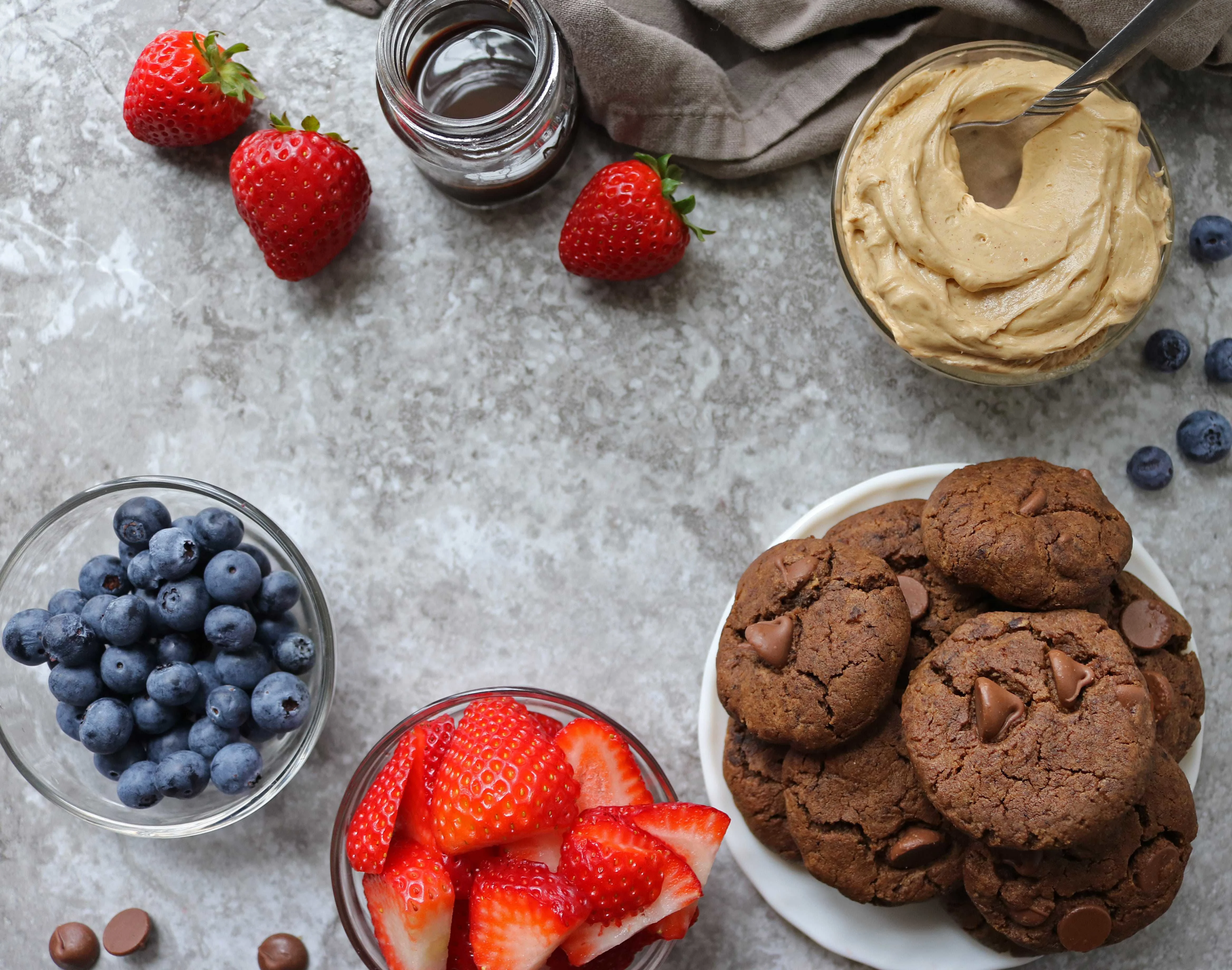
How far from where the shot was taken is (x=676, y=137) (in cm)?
199

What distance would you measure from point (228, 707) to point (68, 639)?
283 mm

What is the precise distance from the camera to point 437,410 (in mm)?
2049

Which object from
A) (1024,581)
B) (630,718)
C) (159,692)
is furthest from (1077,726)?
(159,692)

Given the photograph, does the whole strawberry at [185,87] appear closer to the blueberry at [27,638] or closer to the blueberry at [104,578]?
the blueberry at [104,578]

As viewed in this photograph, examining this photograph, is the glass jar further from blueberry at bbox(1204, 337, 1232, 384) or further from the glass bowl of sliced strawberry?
blueberry at bbox(1204, 337, 1232, 384)

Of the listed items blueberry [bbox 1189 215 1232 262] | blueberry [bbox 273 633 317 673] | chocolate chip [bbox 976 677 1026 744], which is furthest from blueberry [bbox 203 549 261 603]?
blueberry [bbox 1189 215 1232 262]

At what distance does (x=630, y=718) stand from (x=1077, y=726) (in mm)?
829

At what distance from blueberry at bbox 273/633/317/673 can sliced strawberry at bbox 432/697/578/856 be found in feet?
1.05

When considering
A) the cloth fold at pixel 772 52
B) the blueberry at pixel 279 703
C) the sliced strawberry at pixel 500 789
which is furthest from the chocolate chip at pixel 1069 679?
the blueberry at pixel 279 703

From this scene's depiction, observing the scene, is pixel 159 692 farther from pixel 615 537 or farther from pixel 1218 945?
pixel 1218 945

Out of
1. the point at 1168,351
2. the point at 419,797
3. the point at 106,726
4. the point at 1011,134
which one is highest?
the point at 1011,134

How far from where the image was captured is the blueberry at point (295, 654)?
174cm

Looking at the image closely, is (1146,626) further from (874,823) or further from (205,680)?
(205,680)

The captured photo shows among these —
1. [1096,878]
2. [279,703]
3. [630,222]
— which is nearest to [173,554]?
[279,703]
